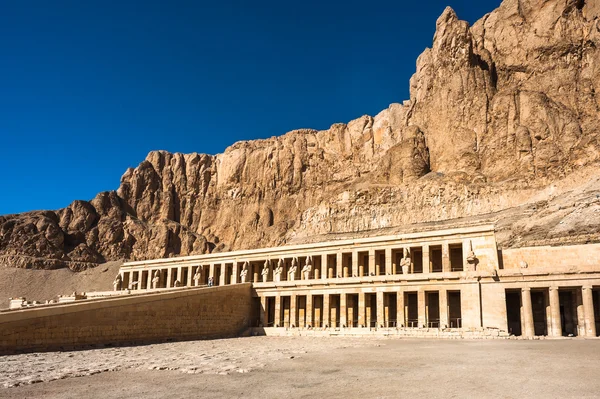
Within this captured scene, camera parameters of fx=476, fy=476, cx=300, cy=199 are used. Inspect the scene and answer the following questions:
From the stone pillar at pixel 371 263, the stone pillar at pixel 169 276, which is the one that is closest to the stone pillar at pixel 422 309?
the stone pillar at pixel 371 263

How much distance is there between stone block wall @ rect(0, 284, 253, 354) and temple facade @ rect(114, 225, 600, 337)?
4143 millimetres

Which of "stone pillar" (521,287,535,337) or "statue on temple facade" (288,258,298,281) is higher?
"statue on temple facade" (288,258,298,281)

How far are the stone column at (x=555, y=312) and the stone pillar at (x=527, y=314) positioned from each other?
1138mm

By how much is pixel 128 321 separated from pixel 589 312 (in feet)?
87.6

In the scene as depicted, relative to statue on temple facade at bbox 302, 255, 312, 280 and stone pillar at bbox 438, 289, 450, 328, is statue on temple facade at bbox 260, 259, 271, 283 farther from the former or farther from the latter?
stone pillar at bbox 438, 289, 450, 328

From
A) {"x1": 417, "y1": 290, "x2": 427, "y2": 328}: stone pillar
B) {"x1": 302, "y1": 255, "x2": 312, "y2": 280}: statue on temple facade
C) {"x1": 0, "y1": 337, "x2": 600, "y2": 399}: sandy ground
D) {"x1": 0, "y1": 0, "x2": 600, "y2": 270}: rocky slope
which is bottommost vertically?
{"x1": 0, "y1": 337, "x2": 600, "y2": 399}: sandy ground

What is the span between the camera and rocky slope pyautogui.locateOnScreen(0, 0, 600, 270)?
7669cm

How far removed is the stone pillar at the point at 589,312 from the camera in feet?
92.2

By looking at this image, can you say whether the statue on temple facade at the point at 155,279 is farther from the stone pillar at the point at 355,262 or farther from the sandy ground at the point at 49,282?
the stone pillar at the point at 355,262

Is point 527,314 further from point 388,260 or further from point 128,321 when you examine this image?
point 128,321

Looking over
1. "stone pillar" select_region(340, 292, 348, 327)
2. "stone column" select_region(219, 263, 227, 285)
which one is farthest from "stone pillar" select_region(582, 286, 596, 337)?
"stone column" select_region(219, 263, 227, 285)

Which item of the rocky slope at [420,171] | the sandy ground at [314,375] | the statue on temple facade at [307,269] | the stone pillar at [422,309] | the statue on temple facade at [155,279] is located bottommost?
the sandy ground at [314,375]

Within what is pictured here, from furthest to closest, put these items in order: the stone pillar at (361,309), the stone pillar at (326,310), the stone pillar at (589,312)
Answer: the stone pillar at (326,310)
the stone pillar at (361,309)
the stone pillar at (589,312)

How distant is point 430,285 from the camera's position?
34.3 meters
